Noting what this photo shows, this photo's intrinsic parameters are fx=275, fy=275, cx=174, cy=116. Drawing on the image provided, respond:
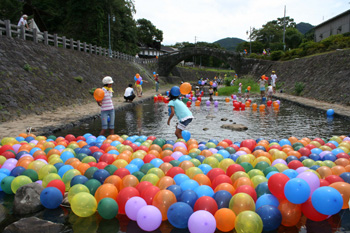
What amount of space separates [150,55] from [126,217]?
3100 inches

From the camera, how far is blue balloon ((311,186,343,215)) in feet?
9.73

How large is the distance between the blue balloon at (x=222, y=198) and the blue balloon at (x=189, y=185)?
14.7 inches

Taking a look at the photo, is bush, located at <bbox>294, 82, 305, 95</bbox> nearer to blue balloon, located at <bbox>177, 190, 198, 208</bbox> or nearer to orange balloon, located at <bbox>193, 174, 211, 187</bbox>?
orange balloon, located at <bbox>193, 174, 211, 187</bbox>

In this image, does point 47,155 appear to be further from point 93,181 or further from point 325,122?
point 325,122

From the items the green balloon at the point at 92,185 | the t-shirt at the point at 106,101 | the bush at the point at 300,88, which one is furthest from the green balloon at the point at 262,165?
the bush at the point at 300,88

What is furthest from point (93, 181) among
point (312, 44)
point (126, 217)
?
point (312, 44)

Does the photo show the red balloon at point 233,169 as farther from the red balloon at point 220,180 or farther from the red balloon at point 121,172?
the red balloon at point 121,172

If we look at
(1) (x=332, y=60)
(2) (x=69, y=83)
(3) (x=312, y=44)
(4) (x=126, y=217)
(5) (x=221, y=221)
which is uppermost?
(3) (x=312, y=44)

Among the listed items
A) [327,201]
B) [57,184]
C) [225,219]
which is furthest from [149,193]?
[327,201]

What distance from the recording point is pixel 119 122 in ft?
36.2

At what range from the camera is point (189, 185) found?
3.68m

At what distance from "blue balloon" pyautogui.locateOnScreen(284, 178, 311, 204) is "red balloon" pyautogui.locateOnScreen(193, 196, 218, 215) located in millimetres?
829

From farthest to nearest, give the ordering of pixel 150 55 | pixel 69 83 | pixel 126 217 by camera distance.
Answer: pixel 150 55
pixel 69 83
pixel 126 217

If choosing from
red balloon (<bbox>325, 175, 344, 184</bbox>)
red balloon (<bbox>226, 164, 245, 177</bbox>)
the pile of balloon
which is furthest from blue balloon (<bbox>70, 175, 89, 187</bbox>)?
red balloon (<bbox>325, 175, 344, 184</bbox>)
